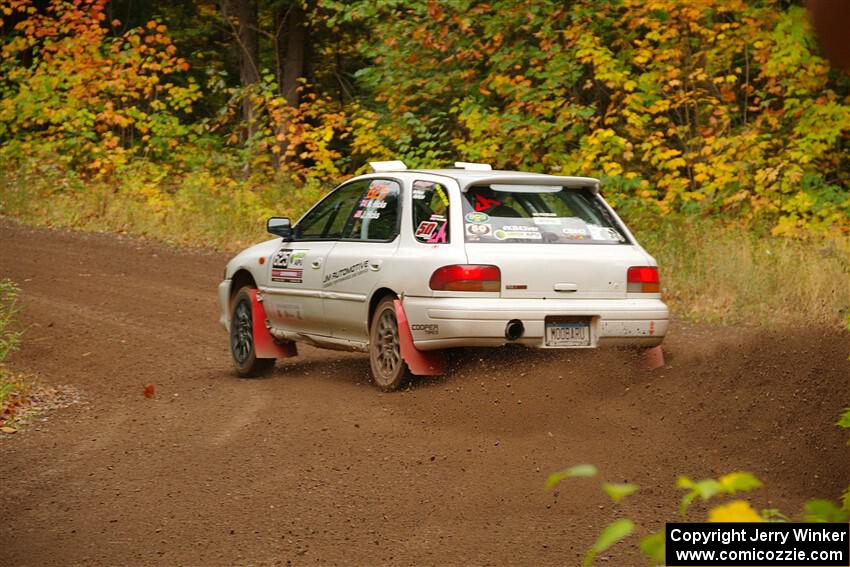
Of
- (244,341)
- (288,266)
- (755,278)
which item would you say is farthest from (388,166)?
(755,278)

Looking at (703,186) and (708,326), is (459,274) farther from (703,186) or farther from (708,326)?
(703,186)

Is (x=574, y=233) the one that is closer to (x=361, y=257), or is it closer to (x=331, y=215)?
(x=361, y=257)

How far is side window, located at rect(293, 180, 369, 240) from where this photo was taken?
10797mm

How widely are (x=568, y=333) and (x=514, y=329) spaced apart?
0.41 m

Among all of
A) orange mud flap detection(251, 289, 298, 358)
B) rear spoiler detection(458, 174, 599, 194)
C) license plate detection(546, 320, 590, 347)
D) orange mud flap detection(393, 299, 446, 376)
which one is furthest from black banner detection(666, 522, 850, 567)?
orange mud flap detection(251, 289, 298, 358)

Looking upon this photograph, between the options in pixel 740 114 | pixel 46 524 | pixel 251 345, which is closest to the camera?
pixel 46 524

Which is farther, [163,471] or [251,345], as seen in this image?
[251,345]

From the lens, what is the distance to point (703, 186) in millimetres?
19312

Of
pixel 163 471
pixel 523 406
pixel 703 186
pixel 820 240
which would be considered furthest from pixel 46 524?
pixel 703 186

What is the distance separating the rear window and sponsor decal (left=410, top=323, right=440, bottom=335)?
67cm

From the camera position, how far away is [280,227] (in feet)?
36.4

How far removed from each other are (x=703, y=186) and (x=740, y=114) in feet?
9.09

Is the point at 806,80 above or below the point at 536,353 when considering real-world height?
above

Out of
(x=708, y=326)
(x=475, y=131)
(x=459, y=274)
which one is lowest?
(x=708, y=326)
